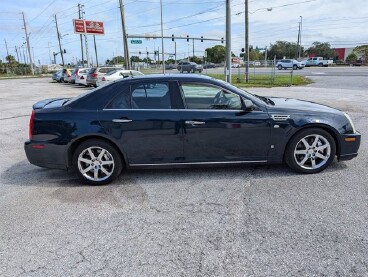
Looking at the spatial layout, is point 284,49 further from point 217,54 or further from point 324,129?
point 324,129

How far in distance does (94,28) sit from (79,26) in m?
2.45

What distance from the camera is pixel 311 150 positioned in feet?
14.2

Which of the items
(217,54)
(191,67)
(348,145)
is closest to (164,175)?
(348,145)

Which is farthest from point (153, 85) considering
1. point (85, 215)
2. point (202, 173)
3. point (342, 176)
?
point (342, 176)

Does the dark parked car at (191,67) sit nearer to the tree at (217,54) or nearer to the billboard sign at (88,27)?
the billboard sign at (88,27)

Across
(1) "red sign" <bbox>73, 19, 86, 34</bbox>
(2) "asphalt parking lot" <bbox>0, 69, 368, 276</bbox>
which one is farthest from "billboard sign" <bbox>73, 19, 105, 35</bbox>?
(2) "asphalt parking lot" <bbox>0, 69, 368, 276</bbox>

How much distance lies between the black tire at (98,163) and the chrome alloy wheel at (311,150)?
2.58 meters

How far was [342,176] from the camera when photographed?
4.23 metres

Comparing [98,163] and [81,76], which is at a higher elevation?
[81,76]

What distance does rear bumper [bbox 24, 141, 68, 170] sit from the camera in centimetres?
414

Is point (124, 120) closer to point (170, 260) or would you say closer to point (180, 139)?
point (180, 139)

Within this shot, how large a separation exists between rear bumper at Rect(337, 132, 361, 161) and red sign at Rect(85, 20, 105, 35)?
37.6 metres

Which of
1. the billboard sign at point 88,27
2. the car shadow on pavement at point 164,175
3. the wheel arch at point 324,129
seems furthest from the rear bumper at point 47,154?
the billboard sign at point 88,27

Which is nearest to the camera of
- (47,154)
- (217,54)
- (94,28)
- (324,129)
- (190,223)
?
(190,223)
